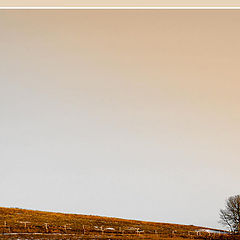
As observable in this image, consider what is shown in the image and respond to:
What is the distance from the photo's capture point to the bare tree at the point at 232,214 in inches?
3177

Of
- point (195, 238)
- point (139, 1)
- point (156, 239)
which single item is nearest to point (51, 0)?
point (139, 1)

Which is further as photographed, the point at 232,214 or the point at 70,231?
the point at 232,214

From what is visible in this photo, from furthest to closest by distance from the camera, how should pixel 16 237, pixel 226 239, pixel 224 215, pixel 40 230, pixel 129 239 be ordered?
pixel 224 215, pixel 226 239, pixel 40 230, pixel 129 239, pixel 16 237

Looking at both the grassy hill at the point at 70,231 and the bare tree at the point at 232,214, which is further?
the bare tree at the point at 232,214

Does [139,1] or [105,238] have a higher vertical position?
[139,1]

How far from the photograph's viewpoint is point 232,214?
82438mm

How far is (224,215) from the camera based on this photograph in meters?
83.8

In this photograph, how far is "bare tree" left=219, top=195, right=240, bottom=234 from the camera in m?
80.7

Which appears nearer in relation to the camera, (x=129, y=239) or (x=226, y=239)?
(x=129, y=239)

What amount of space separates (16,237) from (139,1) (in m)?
34.8

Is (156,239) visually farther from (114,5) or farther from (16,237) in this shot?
(114,5)

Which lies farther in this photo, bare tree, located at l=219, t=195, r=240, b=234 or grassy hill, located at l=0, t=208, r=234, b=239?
bare tree, located at l=219, t=195, r=240, b=234

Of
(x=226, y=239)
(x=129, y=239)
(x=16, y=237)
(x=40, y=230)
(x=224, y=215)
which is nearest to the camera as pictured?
(x=16, y=237)

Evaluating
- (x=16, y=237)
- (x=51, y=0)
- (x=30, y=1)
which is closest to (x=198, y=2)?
(x=51, y=0)
